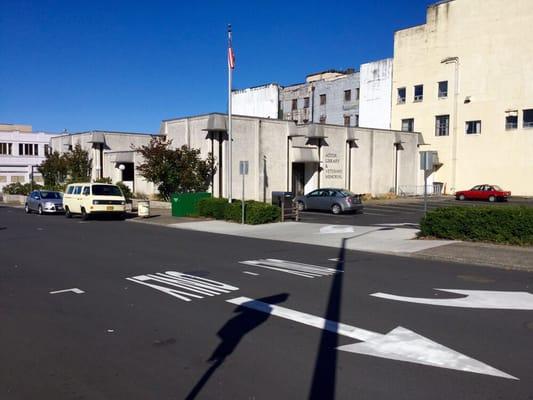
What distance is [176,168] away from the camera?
3019 cm

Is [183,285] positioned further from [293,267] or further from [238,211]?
[238,211]

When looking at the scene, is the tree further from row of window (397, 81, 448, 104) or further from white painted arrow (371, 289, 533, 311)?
row of window (397, 81, 448, 104)

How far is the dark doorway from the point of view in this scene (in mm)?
37312

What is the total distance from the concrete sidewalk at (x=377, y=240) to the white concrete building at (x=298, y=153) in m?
7.37

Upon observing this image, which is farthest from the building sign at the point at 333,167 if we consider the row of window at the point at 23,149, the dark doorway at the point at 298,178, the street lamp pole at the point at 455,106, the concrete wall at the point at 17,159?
the row of window at the point at 23,149

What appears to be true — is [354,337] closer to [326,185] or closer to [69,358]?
[69,358]

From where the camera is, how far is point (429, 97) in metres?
49.6

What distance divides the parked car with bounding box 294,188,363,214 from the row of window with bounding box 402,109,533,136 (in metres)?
22.6

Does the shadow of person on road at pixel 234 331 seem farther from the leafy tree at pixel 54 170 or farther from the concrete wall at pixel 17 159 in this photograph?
the concrete wall at pixel 17 159

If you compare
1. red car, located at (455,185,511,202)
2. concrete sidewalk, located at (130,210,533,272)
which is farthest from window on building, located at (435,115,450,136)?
concrete sidewalk, located at (130,210,533,272)

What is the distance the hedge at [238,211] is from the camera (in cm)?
2316

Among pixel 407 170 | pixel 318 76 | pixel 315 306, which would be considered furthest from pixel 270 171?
pixel 318 76

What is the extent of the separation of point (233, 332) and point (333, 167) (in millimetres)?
32213

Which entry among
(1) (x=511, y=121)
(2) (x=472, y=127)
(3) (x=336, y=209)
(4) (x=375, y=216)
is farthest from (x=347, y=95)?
(4) (x=375, y=216)
